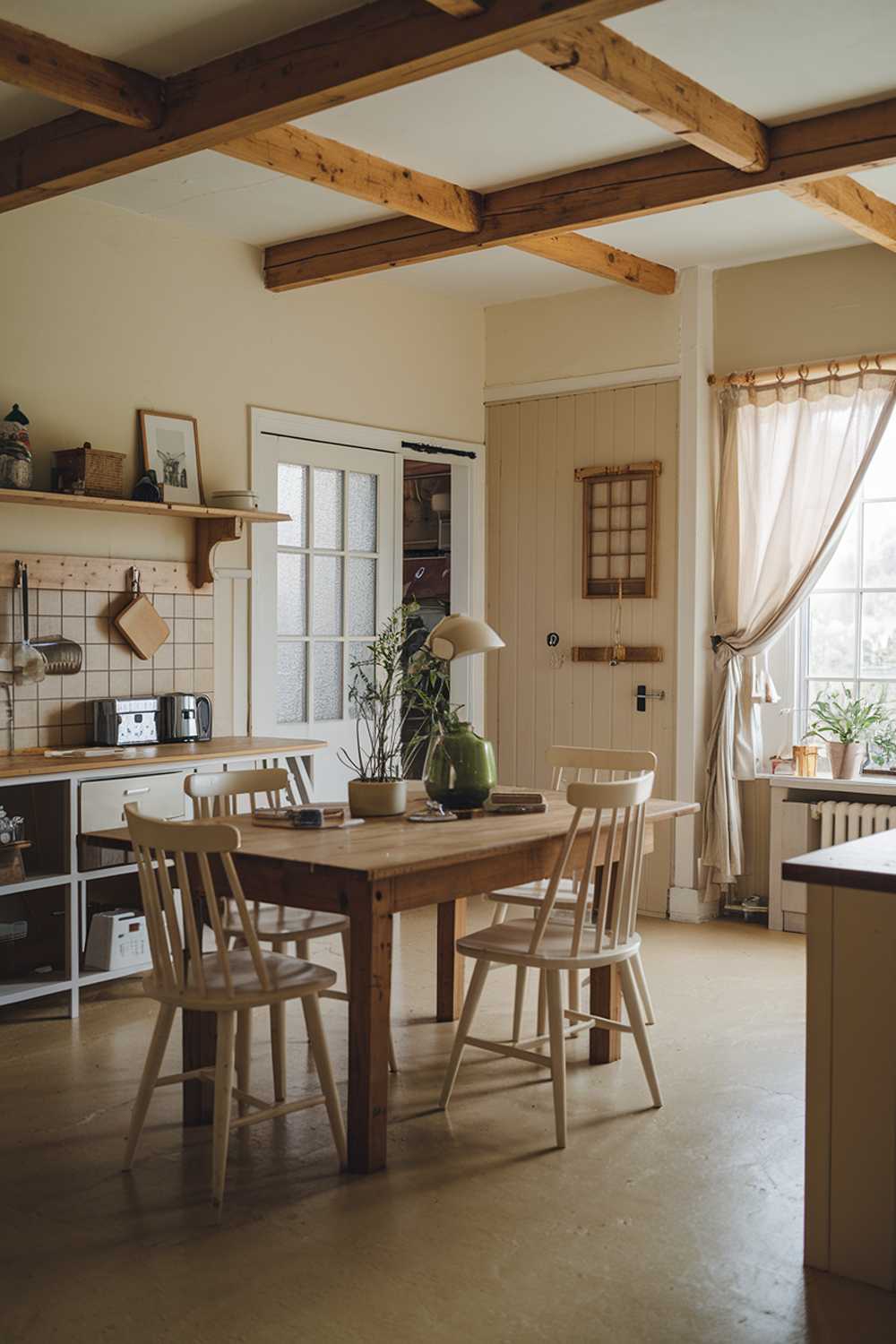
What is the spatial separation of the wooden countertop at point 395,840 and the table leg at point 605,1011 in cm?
46

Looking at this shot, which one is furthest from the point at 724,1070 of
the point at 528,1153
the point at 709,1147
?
the point at 528,1153

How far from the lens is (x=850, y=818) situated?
18.3 ft

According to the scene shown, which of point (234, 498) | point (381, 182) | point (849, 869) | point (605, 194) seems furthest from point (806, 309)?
point (849, 869)

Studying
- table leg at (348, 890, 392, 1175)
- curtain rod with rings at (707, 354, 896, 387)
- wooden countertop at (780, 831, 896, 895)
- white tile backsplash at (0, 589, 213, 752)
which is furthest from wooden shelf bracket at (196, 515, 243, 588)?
wooden countertop at (780, 831, 896, 895)

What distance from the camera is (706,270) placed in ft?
19.5

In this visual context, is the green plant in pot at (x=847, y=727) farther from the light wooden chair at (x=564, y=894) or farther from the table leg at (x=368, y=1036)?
the table leg at (x=368, y=1036)

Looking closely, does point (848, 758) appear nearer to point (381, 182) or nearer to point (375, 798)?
point (375, 798)

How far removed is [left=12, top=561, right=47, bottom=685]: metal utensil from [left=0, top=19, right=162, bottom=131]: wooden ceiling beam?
1611 millimetres

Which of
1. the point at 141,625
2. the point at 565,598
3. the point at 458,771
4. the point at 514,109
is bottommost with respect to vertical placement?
the point at 458,771

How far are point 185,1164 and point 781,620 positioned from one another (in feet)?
11.9

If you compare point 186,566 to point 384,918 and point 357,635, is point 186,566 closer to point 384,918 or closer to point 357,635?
point 357,635

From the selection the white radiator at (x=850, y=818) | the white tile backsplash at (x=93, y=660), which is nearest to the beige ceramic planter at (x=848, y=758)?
the white radiator at (x=850, y=818)

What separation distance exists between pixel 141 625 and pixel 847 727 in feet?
9.90

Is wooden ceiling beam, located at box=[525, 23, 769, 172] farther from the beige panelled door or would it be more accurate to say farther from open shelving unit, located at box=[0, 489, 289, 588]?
open shelving unit, located at box=[0, 489, 289, 588]
